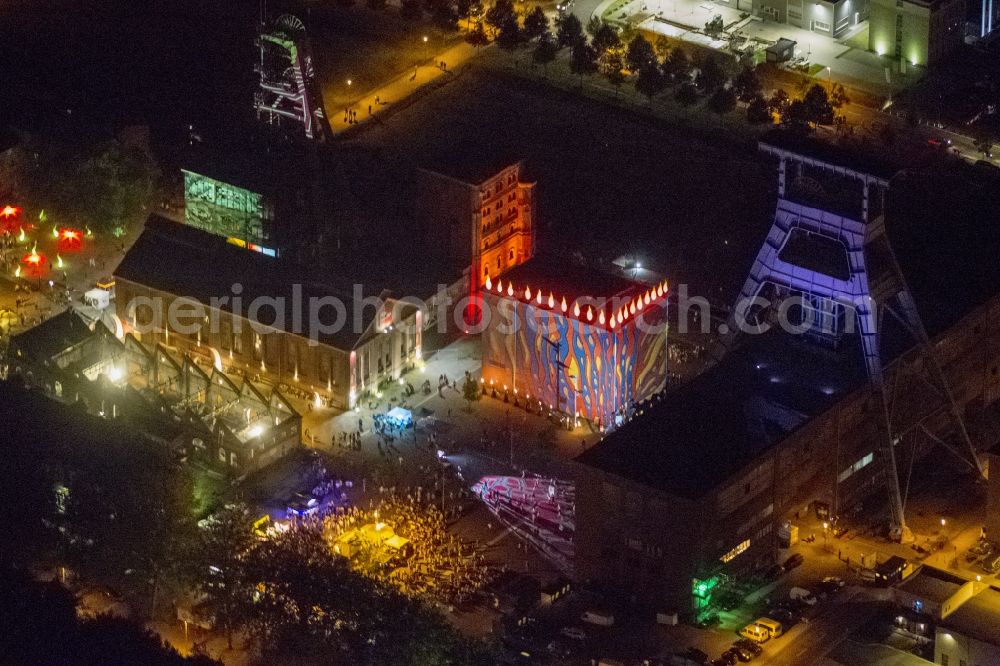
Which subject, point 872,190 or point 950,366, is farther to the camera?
point 950,366

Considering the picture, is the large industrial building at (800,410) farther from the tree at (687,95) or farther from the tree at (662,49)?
the tree at (662,49)

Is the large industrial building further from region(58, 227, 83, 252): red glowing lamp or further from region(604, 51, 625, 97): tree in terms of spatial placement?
region(58, 227, 83, 252): red glowing lamp

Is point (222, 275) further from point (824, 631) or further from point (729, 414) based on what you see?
point (824, 631)

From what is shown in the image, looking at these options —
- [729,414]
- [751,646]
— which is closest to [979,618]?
[751,646]

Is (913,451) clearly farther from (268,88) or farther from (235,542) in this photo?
(268,88)

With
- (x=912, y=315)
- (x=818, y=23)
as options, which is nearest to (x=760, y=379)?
(x=912, y=315)

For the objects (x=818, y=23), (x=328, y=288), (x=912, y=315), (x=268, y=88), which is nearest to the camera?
(x=912, y=315)

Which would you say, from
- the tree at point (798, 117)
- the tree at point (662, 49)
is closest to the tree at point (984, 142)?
the tree at point (798, 117)
